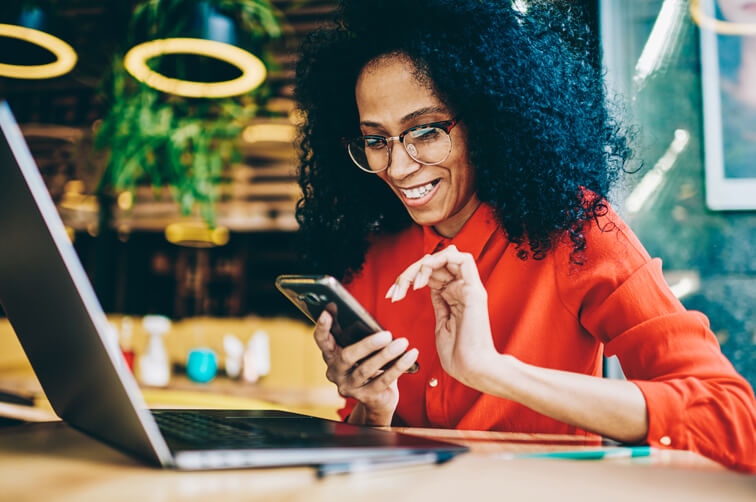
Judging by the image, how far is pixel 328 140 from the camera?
5.19ft

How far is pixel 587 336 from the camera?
108 centimetres

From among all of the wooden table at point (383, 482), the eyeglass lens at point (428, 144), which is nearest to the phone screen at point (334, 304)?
the wooden table at point (383, 482)

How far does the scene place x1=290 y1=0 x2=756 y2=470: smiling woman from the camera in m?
0.79

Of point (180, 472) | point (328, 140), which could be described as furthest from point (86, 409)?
point (328, 140)

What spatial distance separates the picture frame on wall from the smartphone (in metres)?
1.26

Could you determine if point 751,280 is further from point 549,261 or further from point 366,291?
point 366,291

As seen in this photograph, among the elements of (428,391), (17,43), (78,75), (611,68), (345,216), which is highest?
(78,75)

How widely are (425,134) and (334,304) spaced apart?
0.48 metres

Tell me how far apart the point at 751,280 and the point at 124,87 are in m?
3.09

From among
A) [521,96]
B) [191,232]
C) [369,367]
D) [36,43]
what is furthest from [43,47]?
[191,232]

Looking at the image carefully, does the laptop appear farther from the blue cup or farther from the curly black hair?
the blue cup

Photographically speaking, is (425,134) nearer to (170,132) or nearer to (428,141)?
(428,141)

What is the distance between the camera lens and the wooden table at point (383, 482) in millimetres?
411

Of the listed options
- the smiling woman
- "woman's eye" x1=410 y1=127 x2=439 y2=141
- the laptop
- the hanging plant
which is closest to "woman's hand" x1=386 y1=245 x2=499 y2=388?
the smiling woman
